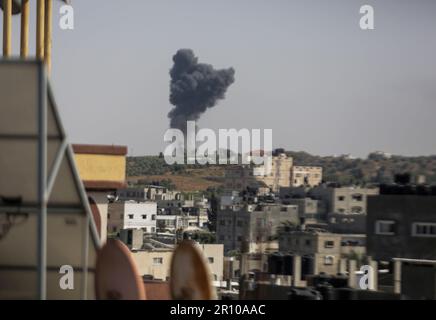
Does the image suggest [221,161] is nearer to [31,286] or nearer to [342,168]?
[342,168]

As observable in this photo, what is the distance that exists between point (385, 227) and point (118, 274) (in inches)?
989

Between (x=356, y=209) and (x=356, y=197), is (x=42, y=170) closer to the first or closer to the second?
(x=356, y=209)

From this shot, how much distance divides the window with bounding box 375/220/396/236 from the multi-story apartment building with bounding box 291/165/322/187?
95153 mm

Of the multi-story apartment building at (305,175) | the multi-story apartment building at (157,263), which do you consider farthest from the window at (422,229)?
the multi-story apartment building at (305,175)

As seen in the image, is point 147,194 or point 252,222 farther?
point 147,194

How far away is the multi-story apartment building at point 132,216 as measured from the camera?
94875 millimetres

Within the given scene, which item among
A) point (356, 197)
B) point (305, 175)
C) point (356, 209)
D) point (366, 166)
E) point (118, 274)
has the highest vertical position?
point (366, 166)

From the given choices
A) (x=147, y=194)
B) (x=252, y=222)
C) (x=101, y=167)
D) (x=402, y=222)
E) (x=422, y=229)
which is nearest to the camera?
(x=101, y=167)

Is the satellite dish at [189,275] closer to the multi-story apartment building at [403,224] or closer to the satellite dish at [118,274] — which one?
the satellite dish at [118,274]

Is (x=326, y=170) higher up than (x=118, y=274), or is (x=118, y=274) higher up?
(x=326, y=170)

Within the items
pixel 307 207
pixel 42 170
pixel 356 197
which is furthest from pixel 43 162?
pixel 356 197

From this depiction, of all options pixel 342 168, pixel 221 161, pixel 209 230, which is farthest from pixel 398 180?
pixel 221 161

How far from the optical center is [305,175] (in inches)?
5202

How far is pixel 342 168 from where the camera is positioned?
11769 cm
